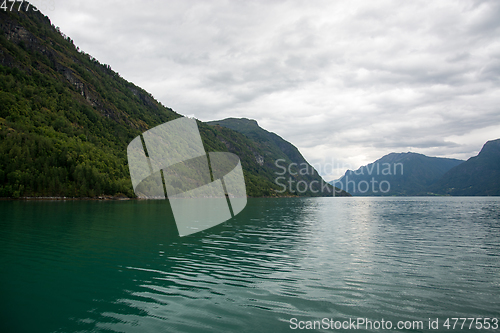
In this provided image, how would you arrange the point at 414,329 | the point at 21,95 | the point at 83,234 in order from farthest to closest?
1. the point at 21,95
2. the point at 83,234
3. the point at 414,329

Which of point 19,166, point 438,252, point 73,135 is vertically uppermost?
point 73,135

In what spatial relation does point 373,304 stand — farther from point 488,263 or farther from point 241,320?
point 488,263

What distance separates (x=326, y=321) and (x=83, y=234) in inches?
1280

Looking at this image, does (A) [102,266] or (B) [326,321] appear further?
(A) [102,266]

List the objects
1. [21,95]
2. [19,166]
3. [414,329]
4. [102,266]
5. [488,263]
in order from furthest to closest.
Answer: [21,95]
[19,166]
[488,263]
[102,266]
[414,329]

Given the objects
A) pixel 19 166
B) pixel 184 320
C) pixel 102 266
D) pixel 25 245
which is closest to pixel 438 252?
pixel 184 320

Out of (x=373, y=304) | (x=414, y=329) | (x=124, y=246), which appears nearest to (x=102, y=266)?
(x=124, y=246)

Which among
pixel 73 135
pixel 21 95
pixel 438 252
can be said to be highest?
pixel 21 95

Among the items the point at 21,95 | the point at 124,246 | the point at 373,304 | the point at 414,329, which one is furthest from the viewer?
the point at 21,95

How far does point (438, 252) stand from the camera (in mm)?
27141

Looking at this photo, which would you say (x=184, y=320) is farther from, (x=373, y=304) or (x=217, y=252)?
(x=217, y=252)

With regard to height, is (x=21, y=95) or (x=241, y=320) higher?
(x=21, y=95)

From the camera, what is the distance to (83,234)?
113ft

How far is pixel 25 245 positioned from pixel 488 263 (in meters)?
40.5
